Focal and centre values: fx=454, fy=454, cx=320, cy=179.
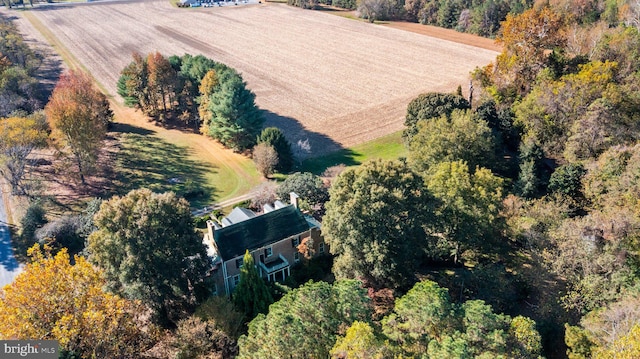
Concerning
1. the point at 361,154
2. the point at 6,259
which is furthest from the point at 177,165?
the point at 361,154

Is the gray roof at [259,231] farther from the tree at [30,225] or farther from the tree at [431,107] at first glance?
the tree at [431,107]

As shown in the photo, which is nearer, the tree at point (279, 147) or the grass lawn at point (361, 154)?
the tree at point (279, 147)

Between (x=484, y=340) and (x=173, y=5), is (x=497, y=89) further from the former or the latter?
(x=173, y=5)

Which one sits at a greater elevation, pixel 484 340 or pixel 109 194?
pixel 484 340

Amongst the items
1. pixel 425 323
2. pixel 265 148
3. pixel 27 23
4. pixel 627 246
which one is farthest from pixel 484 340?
pixel 27 23

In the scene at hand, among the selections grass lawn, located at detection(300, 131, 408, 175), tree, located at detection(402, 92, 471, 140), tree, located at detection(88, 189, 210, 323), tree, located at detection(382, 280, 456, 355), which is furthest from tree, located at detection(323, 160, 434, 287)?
grass lawn, located at detection(300, 131, 408, 175)

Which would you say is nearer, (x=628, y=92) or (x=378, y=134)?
(x=628, y=92)

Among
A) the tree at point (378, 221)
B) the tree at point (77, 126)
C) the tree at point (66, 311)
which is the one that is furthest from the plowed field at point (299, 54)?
the tree at point (66, 311)

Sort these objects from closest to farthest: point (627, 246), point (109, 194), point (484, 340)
Answer: 1. point (484, 340)
2. point (627, 246)
3. point (109, 194)
